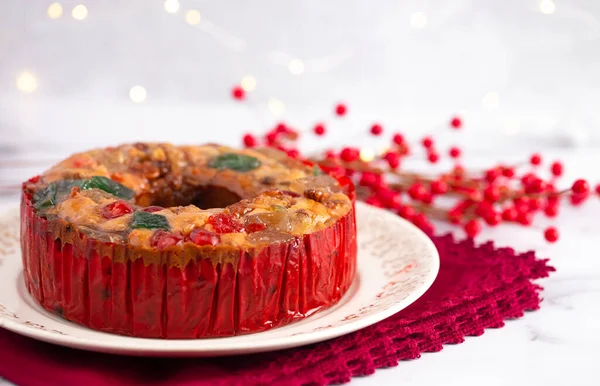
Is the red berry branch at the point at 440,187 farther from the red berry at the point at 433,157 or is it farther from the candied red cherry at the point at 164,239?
the candied red cherry at the point at 164,239

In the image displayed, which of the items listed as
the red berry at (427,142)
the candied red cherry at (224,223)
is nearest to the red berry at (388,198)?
the red berry at (427,142)

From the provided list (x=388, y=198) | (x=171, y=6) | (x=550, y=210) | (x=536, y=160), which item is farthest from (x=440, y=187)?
(x=171, y=6)

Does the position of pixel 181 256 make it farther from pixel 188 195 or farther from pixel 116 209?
pixel 188 195

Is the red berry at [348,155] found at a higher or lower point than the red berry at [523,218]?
higher

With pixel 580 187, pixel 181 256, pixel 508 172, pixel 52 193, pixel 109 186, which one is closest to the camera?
pixel 181 256

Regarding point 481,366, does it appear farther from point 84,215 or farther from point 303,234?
point 84,215

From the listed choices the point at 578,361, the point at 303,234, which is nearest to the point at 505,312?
the point at 578,361

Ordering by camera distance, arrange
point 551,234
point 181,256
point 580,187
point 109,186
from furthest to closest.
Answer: point 551,234 < point 580,187 < point 109,186 < point 181,256
